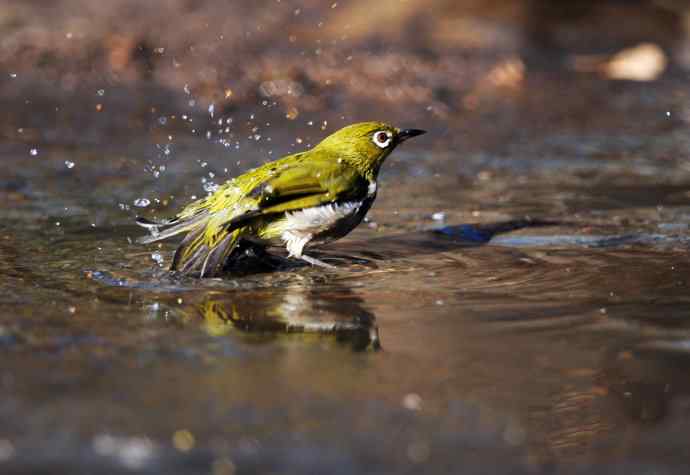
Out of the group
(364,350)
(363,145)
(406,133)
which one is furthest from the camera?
(406,133)

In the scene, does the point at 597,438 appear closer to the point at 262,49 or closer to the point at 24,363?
the point at 24,363

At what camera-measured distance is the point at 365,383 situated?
3.75 meters

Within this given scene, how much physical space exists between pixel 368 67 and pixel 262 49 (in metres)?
1.12

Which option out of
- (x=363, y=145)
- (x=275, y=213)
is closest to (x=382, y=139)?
(x=363, y=145)

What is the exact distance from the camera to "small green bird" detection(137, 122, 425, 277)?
5516mm

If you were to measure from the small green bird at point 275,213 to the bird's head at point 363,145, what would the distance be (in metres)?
0.06

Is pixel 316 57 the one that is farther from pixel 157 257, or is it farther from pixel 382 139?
pixel 157 257

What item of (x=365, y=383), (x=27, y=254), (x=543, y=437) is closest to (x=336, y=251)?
(x=27, y=254)

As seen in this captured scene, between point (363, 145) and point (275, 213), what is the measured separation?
2.56ft

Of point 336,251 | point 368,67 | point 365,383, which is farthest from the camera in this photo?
point 368,67

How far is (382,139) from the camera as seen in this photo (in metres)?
6.27

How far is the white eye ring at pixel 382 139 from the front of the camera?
626 centimetres

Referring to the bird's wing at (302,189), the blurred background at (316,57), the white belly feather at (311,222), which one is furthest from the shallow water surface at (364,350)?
the blurred background at (316,57)

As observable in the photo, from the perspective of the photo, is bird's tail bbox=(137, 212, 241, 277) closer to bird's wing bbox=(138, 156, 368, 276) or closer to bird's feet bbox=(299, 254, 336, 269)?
bird's wing bbox=(138, 156, 368, 276)
